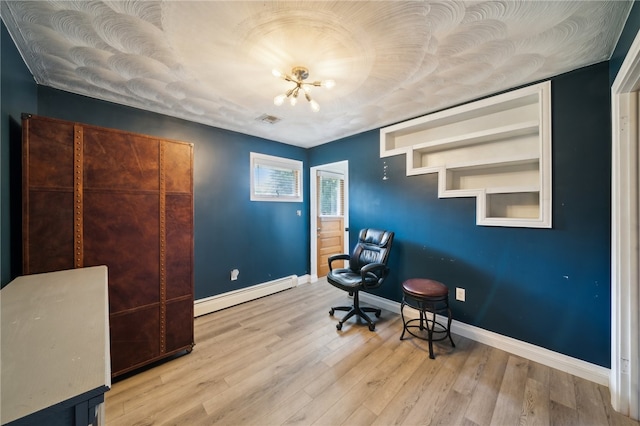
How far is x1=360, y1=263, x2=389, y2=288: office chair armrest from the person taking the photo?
2.43 meters

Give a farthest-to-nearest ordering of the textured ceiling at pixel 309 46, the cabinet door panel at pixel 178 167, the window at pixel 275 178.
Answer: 1. the window at pixel 275 178
2. the cabinet door panel at pixel 178 167
3. the textured ceiling at pixel 309 46

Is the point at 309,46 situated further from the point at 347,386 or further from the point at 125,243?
the point at 347,386

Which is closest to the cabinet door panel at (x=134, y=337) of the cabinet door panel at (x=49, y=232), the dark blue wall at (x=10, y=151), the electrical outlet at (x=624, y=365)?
the cabinet door panel at (x=49, y=232)

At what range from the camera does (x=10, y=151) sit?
5.18ft

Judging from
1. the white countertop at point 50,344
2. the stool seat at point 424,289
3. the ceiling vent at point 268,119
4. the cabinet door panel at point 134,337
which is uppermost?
the ceiling vent at point 268,119

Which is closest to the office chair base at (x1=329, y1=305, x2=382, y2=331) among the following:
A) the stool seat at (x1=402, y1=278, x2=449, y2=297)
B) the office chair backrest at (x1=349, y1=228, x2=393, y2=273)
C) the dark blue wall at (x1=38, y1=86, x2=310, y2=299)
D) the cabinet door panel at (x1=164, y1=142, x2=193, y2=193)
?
the office chair backrest at (x1=349, y1=228, x2=393, y2=273)

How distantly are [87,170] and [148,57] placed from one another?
922mm

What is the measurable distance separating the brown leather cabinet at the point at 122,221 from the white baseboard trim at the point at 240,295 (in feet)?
2.47

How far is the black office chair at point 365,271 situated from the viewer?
2488 millimetres

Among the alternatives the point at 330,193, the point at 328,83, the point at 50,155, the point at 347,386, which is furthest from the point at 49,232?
the point at 330,193

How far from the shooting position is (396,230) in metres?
2.97

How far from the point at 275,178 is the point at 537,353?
3548 mm

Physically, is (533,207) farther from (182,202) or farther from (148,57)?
(148,57)

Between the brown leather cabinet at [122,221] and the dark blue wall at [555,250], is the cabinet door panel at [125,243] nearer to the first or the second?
the brown leather cabinet at [122,221]
